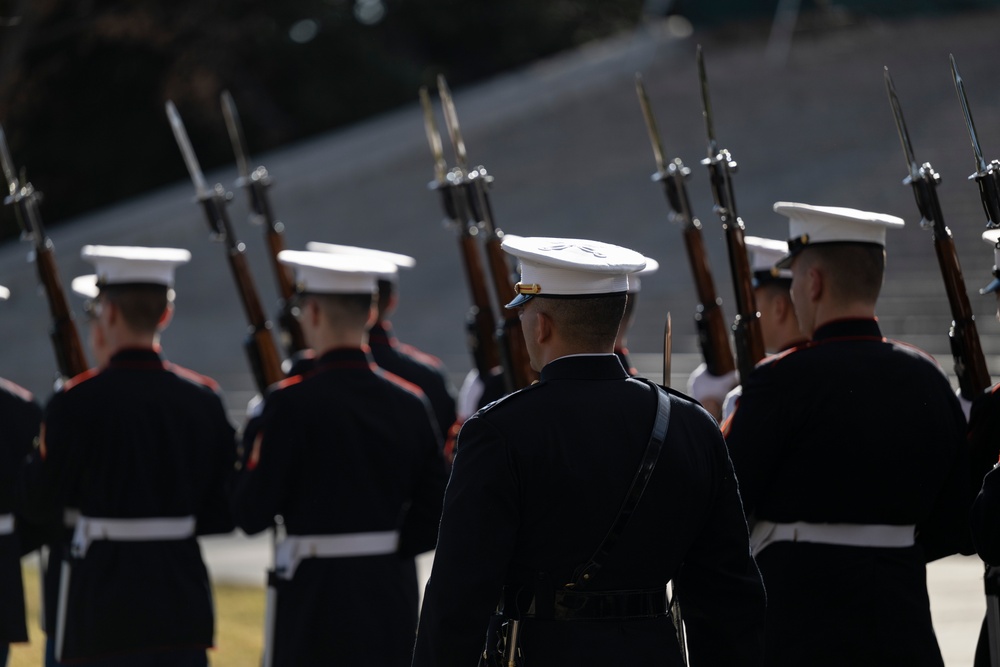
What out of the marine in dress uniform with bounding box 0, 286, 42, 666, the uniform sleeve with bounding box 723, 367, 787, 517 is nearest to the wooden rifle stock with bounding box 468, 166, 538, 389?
the uniform sleeve with bounding box 723, 367, 787, 517

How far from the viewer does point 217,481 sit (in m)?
4.53

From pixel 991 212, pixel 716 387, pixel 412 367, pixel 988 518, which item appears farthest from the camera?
pixel 412 367

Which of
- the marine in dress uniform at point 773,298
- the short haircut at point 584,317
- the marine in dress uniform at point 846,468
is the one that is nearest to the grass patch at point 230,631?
the marine in dress uniform at point 773,298

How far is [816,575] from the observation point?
3.46 metres

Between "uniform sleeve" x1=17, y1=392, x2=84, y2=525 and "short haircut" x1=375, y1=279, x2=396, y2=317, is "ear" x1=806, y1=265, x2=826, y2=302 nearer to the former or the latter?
"uniform sleeve" x1=17, y1=392, x2=84, y2=525

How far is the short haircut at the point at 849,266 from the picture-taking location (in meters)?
3.54

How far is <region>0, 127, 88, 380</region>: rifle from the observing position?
512 cm

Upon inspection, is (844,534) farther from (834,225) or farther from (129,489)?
(129,489)

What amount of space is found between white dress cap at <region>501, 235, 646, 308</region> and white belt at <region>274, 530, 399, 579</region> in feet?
5.36

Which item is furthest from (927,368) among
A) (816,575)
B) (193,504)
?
(193,504)

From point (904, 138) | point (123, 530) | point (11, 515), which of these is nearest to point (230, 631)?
point (11, 515)

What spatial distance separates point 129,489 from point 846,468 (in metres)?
2.16

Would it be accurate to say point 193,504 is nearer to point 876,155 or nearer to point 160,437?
point 160,437

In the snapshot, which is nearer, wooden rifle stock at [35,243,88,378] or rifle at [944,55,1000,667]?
rifle at [944,55,1000,667]
